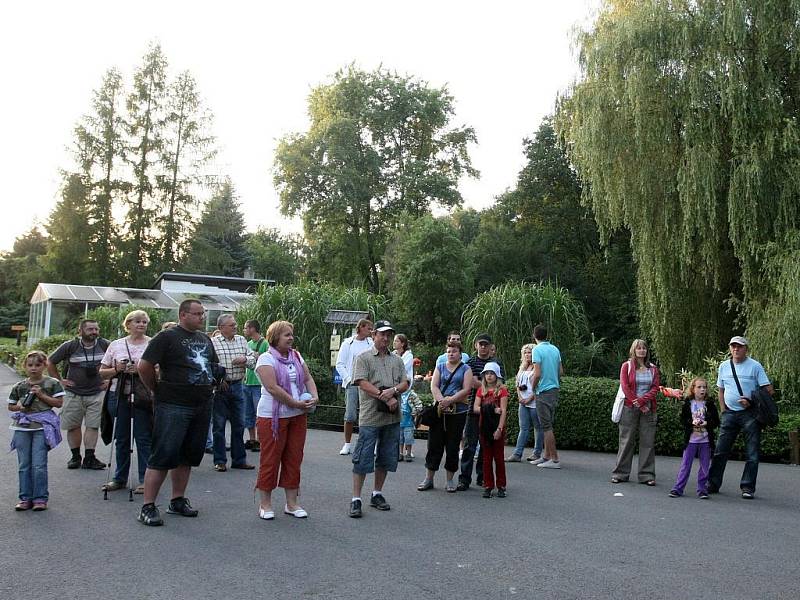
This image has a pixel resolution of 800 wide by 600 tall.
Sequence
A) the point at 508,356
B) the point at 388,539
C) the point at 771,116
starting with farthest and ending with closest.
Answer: the point at 508,356 < the point at 771,116 < the point at 388,539

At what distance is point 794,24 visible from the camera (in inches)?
597

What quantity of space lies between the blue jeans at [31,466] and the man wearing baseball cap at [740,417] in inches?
266

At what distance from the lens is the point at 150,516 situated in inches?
246

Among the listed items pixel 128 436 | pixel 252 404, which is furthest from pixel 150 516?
pixel 252 404

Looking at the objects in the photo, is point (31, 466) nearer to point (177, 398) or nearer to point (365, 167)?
point (177, 398)

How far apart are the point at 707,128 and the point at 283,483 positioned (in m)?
12.6

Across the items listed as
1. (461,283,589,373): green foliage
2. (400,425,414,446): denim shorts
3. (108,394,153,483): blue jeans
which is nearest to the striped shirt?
(108,394,153,483): blue jeans

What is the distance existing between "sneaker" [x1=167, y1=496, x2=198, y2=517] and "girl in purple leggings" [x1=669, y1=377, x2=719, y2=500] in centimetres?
501

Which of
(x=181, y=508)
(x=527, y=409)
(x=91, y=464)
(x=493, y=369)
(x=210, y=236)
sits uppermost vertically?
(x=210, y=236)

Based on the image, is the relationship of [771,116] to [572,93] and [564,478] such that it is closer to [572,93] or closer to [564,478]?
[572,93]

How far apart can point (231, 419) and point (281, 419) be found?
288 centimetres

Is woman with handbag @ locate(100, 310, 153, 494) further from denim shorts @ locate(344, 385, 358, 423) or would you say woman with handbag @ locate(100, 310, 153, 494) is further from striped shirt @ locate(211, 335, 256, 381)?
denim shorts @ locate(344, 385, 358, 423)

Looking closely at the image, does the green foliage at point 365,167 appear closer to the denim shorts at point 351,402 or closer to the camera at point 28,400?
the denim shorts at point 351,402

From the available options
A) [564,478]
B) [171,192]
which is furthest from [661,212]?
[171,192]
